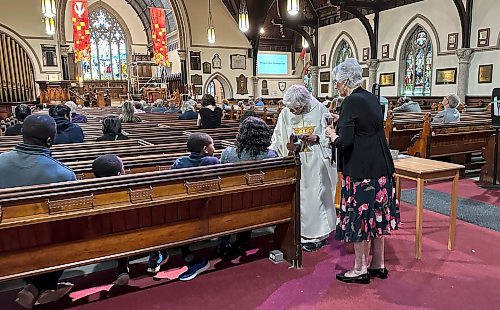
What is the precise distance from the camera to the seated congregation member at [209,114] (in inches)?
244

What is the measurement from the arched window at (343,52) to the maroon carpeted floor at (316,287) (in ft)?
54.2

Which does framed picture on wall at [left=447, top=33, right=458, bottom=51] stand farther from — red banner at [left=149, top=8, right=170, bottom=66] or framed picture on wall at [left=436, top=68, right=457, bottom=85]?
red banner at [left=149, top=8, right=170, bottom=66]

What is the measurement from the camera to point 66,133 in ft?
15.9

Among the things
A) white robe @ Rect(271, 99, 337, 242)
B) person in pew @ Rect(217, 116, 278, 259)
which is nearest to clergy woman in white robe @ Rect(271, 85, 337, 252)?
white robe @ Rect(271, 99, 337, 242)

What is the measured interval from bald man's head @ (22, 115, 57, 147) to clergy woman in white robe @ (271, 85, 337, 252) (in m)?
1.92

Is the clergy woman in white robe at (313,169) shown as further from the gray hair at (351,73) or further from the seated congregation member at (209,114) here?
the seated congregation member at (209,114)

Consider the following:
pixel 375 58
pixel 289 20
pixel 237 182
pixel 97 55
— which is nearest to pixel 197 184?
pixel 237 182

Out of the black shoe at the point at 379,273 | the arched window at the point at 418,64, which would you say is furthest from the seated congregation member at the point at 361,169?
A: the arched window at the point at 418,64

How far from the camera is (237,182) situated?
9.53 feet

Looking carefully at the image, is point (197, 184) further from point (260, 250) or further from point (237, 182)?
point (260, 250)

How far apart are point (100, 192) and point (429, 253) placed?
282 cm

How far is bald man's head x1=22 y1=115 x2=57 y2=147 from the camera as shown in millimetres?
2486

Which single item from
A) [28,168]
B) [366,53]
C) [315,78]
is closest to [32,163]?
[28,168]

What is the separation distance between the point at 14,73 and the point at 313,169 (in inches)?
700
